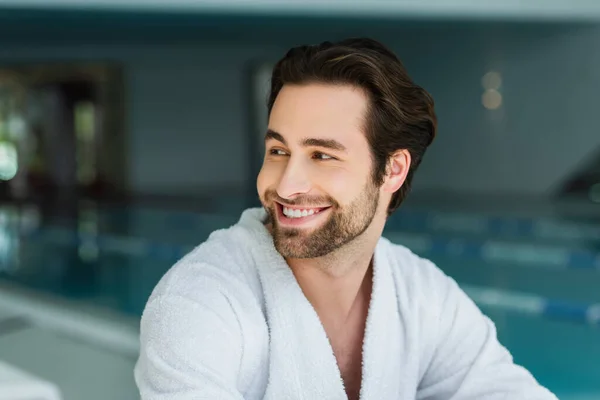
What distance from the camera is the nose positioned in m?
1.25

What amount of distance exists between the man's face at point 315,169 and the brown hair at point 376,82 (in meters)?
0.02

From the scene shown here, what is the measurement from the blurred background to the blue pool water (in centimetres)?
3

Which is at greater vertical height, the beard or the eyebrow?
the eyebrow

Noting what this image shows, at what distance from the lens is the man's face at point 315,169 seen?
127 cm

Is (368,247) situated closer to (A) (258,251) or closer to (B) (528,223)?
(A) (258,251)

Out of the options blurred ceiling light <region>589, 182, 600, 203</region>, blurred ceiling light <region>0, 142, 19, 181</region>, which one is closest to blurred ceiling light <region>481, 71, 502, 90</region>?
blurred ceiling light <region>589, 182, 600, 203</region>

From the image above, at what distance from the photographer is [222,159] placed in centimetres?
1622

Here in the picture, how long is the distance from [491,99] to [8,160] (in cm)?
1126

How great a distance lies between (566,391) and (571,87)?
34.0ft

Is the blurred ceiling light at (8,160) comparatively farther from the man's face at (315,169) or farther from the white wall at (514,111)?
the man's face at (315,169)

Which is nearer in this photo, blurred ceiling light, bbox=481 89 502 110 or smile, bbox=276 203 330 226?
smile, bbox=276 203 330 226

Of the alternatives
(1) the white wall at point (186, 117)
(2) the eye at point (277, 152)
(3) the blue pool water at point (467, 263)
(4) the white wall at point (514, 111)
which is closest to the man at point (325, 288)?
(2) the eye at point (277, 152)

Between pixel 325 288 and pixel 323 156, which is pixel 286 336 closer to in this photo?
pixel 325 288

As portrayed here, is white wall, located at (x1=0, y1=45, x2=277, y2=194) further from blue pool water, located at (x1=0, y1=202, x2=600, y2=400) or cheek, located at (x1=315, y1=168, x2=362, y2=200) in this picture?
cheek, located at (x1=315, y1=168, x2=362, y2=200)
